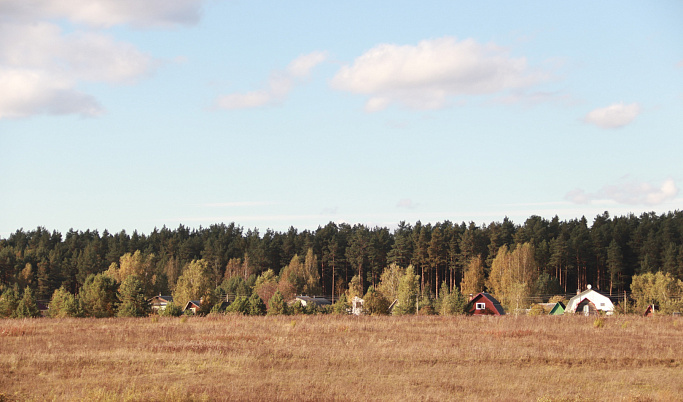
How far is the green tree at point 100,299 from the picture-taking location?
2085 inches

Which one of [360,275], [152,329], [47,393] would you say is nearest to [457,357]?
[47,393]

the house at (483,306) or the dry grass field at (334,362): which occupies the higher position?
the dry grass field at (334,362)

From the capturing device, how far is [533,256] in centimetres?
10762

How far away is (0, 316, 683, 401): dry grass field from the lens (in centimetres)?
1953

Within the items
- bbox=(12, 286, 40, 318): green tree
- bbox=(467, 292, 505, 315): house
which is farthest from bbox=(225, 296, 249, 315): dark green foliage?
bbox=(467, 292, 505, 315): house

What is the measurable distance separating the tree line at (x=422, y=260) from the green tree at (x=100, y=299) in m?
27.7

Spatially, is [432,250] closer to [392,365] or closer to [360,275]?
[360,275]

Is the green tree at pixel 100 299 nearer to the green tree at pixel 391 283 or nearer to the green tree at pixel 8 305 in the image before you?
the green tree at pixel 8 305

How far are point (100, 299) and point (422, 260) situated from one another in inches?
2861

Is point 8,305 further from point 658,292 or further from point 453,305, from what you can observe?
point 658,292

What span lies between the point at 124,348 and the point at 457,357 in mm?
16401

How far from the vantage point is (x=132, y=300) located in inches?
2063

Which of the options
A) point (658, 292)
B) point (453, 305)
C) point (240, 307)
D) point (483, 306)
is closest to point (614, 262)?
point (658, 292)

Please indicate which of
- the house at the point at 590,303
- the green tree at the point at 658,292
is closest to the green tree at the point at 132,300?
the house at the point at 590,303
